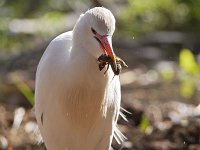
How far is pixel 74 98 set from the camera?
140 inches

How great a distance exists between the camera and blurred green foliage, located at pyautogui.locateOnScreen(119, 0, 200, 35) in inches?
298

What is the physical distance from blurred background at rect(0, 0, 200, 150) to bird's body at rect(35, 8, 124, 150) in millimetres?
900

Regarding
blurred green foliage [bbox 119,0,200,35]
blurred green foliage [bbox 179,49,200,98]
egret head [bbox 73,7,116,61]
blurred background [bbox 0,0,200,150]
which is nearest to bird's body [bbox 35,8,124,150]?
egret head [bbox 73,7,116,61]

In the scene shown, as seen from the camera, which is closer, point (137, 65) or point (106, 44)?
point (106, 44)

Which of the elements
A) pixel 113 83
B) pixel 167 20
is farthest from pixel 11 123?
pixel 167 20

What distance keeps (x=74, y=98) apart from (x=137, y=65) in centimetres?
397

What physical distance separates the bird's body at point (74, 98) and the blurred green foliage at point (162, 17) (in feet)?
11.7

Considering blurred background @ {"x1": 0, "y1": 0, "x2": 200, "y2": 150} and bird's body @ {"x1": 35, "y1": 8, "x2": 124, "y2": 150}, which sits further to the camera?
blurred background @ {"x1": 0, "y1": 0, "x2": 200, "y2": 150}

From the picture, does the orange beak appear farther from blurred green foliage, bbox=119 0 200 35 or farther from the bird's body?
blurred green foliage, bbox=119 0 200 35

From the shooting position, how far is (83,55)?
11.3 feet

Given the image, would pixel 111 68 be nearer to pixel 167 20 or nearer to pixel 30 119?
pixel 30 119

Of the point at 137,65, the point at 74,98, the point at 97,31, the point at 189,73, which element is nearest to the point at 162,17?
the point at 137,65

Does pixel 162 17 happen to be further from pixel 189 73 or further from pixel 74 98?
pixel 74 98

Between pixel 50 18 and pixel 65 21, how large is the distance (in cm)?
18
